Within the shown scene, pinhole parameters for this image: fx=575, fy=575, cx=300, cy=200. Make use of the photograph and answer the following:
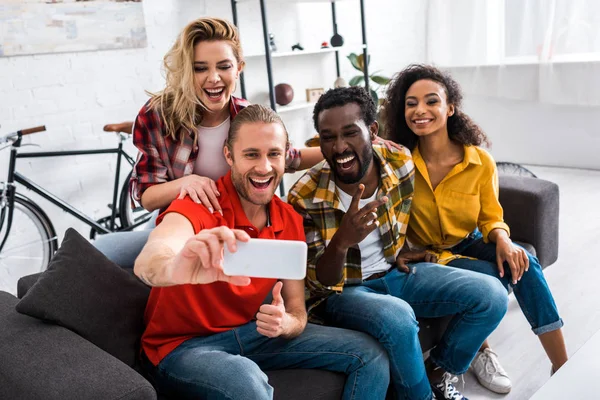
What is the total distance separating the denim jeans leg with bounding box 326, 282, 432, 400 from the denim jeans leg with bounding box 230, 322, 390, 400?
4 cm

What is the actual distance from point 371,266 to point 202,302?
567 mm

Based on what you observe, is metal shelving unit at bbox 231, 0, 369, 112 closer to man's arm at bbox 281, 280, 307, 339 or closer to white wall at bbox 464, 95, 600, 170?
white wall at bbox 464, 95, 600, 170

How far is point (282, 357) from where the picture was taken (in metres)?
1.46

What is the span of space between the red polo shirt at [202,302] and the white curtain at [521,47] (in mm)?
3607

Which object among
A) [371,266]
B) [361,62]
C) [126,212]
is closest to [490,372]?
[371,266]

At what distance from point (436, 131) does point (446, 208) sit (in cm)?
27

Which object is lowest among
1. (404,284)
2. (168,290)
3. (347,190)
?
(404,284)

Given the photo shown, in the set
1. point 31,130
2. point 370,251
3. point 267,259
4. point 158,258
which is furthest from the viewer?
point 31,130

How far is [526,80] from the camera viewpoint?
15.0 ft

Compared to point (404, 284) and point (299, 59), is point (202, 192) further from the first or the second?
point (299, 59)

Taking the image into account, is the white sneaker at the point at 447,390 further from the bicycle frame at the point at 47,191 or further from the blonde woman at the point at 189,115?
the bicycle frame at the point at 47,191

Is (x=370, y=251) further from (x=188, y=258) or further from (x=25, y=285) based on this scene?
(x=25, y=285)

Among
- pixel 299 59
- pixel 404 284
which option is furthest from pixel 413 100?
pixel 299 59

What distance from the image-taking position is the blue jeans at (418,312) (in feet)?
4.95
